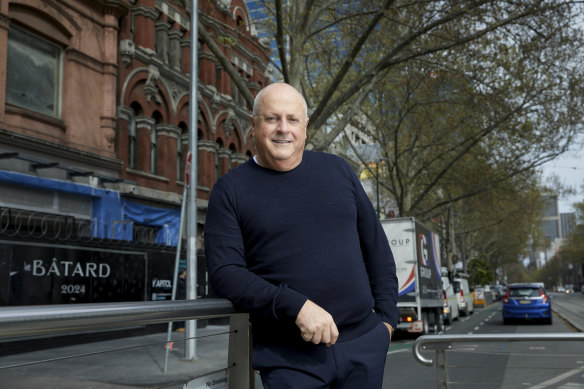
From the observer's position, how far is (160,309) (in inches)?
75.5

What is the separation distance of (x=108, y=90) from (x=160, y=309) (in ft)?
59.9

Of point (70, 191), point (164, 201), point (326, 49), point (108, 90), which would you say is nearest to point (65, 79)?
point (108, 90)

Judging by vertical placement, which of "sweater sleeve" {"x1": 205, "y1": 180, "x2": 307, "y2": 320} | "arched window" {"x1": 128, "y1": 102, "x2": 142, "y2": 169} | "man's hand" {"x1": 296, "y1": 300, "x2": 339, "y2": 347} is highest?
"arched window" {"x1": 128, "y1": 102, "x2": 142, "y2": 169}

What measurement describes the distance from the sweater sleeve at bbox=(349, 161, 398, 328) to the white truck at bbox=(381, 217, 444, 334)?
13720 millimetres

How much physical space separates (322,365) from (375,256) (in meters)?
0.59

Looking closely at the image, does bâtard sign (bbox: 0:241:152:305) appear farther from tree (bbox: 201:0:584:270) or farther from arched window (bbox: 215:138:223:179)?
arched window (bbox: 215:138:223:179)

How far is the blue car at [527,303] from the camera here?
73.6 ft

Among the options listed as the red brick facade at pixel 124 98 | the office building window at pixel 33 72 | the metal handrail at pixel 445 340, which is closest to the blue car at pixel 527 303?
the red brick facade at pixel 124 98

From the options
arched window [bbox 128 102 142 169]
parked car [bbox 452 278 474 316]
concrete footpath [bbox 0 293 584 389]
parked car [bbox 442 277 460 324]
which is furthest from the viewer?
parked car [bbox 452 278 474 316]

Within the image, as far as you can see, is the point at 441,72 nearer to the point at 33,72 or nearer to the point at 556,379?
the point at 33,72

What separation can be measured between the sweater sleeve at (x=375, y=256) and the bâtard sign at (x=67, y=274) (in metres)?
11.6

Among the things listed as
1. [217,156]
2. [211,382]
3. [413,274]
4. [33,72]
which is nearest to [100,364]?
[211,382]

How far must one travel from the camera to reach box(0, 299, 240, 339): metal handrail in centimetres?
145

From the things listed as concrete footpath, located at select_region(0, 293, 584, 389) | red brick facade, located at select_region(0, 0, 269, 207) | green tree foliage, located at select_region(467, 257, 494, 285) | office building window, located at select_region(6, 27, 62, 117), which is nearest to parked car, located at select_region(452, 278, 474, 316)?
red brick facade, located at select_region(0, 0, 269, 207)
